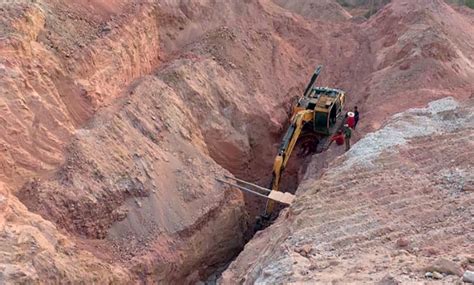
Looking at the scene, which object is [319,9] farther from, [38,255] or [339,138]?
[38,255]

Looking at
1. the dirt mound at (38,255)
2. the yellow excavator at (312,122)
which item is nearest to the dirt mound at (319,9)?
the yellow excavator at (312,122)

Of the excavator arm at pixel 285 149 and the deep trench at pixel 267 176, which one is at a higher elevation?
the excavator arm at pixel 285 149

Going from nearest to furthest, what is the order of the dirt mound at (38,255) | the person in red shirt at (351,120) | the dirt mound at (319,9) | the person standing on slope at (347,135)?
the dirt mound at (38,255) < the person standing on slope at (347,135) < the person in red shirt at (351,120) < the dirt mound at (319,9)

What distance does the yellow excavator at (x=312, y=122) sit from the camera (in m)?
15.2

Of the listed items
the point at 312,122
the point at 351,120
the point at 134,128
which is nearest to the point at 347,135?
the point at 351,120

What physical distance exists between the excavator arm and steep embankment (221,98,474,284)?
32.7 inches

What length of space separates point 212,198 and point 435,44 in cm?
1008

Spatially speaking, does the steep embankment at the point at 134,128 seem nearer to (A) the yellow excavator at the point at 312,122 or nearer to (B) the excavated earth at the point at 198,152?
(B) the excavated earth at the point at 198,152

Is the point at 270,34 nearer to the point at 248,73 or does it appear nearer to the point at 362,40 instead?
the point at 248,73

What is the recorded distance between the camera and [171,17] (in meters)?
18.4

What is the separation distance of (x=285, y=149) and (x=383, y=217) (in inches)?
174

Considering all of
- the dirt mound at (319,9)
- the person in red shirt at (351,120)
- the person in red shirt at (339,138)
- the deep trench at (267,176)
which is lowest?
the deep trench at (267,176)

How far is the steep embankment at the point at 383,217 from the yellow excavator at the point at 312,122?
1008 millimetres

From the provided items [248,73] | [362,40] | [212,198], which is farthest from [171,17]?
[362,40]
